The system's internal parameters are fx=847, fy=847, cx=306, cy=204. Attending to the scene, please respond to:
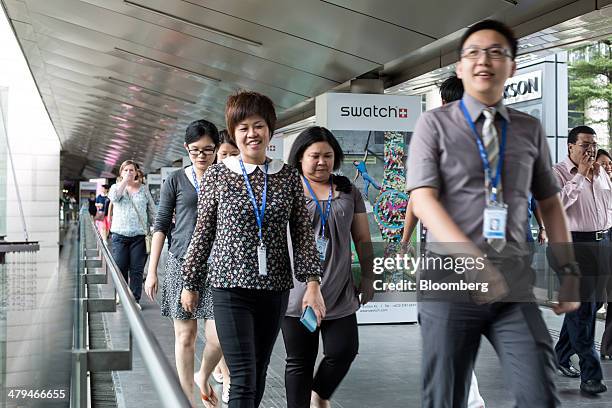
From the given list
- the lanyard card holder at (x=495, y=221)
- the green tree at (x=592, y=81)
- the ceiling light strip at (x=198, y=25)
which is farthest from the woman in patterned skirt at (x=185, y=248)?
→ the green tree at (x=592, y=81)

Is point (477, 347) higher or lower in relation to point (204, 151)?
lower

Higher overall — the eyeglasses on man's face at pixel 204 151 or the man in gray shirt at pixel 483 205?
the eyeglasses on man's face at pixel 204 151

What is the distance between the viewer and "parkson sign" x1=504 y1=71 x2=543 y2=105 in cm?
2052

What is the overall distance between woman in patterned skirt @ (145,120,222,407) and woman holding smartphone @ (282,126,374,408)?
0.84 meters

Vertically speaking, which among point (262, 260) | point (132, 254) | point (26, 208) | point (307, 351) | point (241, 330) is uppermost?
point (26, 208)

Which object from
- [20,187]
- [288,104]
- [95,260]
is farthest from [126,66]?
[20,187]

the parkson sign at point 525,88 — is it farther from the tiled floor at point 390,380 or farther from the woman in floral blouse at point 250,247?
the woman in floral blouse at point 250,247

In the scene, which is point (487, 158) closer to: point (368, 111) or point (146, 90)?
point (368, 111)

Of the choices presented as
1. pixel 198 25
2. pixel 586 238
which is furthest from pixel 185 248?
pixel 198 25

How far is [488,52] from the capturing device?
2.62 m

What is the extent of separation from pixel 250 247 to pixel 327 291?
86cm

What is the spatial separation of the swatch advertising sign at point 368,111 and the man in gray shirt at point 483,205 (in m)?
6.31

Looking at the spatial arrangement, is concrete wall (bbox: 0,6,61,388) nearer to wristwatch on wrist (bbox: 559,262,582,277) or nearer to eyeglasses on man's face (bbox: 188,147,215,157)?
eyeglasses on man's face (bbox: 188,147,215,157)

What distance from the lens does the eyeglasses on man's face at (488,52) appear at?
2.62m
